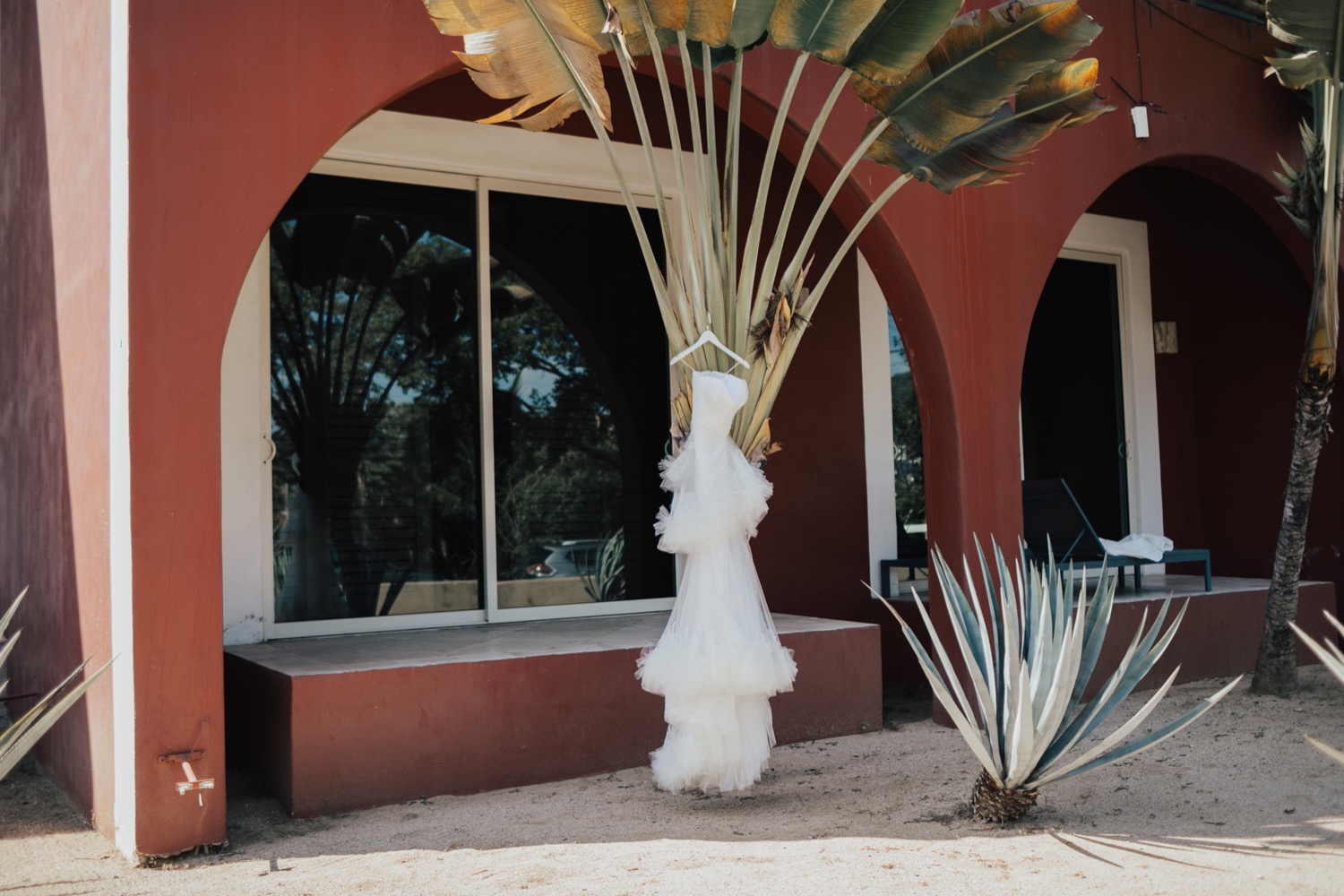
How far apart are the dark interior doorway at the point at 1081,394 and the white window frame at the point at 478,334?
3.32 m

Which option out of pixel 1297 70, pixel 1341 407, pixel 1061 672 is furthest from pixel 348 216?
pixel 1341 407

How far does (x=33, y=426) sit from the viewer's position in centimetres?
555

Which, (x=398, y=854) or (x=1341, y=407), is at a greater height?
(x=1341, y=407)

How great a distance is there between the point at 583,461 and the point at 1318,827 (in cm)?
416

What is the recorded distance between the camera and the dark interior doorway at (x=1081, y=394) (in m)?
8.70

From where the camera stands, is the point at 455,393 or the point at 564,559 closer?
the point at 455,393

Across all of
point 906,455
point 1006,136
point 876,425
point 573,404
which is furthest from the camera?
point 906,455

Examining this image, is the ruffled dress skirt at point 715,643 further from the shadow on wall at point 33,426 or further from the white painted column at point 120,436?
the shadow on wall at point 33,426

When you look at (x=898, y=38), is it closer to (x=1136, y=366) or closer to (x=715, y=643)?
(x=715, y=643)

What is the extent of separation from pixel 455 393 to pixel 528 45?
8.46ft

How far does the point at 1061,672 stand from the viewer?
3.80 m

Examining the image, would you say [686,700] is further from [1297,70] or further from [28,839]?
[1297,70]

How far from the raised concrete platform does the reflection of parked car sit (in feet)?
2.77

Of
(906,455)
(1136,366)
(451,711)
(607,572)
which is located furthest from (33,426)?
(1136,366)
